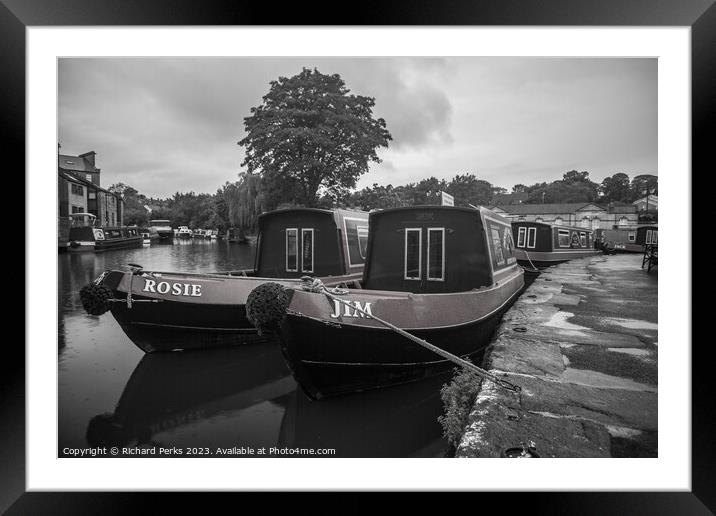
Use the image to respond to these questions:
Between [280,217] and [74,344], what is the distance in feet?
11.6

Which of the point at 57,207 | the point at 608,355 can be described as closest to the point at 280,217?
the point at 57,207

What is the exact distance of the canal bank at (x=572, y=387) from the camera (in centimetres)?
244

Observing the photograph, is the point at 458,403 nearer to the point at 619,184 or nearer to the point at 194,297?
the point at 619,184

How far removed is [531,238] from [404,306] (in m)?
11.5

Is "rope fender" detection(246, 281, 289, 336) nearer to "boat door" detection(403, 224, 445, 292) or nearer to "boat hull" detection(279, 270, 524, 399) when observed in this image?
"boat hull" detection(279, 270, 524, 399)

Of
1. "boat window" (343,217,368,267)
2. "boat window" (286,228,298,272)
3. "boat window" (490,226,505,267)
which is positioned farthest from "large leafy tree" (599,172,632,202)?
"boat window" (286,228,298,272)

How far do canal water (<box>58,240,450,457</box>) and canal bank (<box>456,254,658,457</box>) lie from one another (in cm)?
101

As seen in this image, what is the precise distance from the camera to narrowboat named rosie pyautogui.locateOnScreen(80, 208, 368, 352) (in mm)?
5387

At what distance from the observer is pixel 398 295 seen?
425 centimetres

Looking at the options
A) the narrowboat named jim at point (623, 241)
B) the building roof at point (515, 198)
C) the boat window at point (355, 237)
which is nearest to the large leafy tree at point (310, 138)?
the boat window at point (355, 237)

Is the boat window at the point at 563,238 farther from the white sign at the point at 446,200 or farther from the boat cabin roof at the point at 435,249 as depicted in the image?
the white sign at the point at 446,200

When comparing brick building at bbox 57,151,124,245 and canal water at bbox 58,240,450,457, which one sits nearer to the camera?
brick building at bbox 57,151,124,245

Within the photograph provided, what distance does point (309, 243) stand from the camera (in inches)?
276

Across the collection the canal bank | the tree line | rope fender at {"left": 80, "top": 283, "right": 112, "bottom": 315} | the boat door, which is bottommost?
the canal bank
